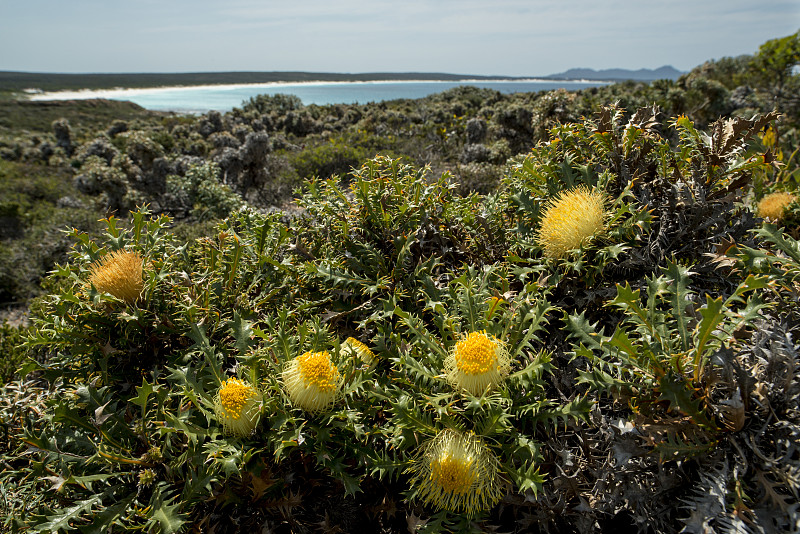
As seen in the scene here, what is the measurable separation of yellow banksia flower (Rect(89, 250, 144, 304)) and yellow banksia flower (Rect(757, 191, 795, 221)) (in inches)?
135

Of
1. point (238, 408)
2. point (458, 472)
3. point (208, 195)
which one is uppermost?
point (238, 408)

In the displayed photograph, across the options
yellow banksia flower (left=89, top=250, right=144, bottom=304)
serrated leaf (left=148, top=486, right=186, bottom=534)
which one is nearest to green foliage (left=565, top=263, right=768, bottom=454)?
serrated leaf (left=148, top=486, right=186, bottom=534)

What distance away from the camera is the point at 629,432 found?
4.64ft

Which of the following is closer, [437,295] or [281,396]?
[281,396]

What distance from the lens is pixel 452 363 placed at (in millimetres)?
1604

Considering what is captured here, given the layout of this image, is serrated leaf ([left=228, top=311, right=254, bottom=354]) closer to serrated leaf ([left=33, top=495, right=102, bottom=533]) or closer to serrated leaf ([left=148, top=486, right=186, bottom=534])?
serrated leaf ([left=148, top=486, right=186, bottom=534])

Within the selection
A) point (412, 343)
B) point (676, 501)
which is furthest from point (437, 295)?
point (676, 501)

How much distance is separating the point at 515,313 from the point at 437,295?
0.41 meters

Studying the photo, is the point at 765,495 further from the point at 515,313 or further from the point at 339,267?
the point at 339,267

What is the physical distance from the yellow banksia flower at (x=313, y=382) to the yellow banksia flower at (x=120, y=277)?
912 mm

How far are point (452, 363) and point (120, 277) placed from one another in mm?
1541

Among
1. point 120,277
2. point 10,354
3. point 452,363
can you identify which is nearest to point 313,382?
point 452,363

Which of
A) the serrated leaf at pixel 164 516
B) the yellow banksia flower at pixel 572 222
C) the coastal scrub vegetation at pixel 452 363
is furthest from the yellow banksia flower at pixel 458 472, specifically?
the yellow banksia flower at pixel 572 222

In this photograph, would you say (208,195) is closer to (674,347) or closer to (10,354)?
(10,354)
